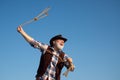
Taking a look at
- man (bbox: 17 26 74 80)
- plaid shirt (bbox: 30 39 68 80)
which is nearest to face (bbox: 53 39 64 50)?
man (bbox: 17 26 74 80)

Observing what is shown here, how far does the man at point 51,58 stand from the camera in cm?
1060

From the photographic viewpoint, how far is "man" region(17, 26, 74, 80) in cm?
1060

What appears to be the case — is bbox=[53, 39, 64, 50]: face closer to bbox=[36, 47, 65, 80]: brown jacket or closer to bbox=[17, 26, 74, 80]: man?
bbox=[17, 26, 74, 80]: man

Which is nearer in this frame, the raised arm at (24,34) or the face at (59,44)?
the raised arm at (24,34)

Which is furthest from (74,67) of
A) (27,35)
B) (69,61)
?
(27,35)

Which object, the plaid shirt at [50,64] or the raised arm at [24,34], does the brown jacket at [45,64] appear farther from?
the raised arm at [24,34]

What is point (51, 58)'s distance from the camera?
35.3 feet

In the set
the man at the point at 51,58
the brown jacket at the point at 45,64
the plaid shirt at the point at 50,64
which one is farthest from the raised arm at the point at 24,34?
the brown jacket at the point at 45,64

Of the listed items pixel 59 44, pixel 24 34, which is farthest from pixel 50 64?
pixel 24 34

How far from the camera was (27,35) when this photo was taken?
35.2ft

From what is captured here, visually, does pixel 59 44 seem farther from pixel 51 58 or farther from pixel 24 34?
pixel 24 34

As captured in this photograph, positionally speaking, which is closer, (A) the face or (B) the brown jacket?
(B) the brown jacket

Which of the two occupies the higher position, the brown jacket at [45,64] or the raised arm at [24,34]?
the raised arm at [24,34]

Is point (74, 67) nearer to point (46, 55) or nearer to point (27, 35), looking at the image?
point (46, 55)
